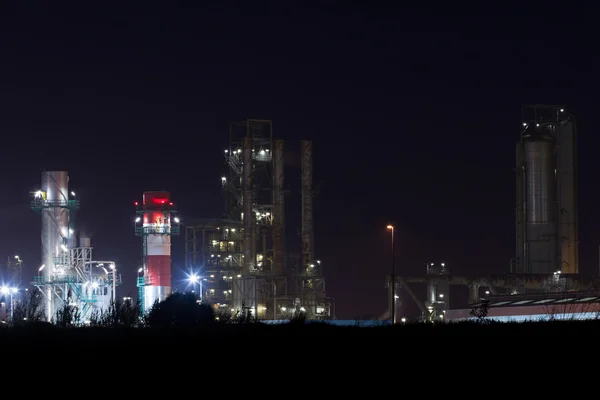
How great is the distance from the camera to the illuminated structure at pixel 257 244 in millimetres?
111562

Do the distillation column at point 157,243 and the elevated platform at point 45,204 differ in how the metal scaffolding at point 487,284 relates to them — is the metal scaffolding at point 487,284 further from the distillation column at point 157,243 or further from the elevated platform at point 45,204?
the elevated platform at point 45,204

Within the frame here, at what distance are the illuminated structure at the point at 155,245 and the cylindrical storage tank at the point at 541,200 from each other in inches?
1496

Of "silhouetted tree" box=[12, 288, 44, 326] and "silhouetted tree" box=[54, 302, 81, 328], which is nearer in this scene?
"silhouetted tree" box=[54, 302, 81, 328]

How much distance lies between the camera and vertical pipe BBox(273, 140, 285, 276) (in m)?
116

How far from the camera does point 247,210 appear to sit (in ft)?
366

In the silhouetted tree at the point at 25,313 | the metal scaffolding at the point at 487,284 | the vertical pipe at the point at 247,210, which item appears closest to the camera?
the silhouetted tree at the point at 25,313

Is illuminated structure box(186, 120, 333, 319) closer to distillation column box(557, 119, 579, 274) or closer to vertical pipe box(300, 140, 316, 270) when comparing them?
vertical pipe box(300, 140, 316, 270)

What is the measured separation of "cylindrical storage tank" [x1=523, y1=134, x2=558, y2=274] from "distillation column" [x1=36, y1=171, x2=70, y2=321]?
48221mm

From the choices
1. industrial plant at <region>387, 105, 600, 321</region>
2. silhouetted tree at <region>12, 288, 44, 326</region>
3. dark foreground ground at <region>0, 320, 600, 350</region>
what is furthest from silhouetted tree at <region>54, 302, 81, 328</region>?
industrial plant at <region>387, 105, 600, 321</region>

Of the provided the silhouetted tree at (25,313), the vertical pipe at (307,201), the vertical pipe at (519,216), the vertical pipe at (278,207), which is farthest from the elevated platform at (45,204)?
the vertical pipe at (519,216)

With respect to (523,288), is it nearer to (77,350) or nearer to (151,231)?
(151,231)

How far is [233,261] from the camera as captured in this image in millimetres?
116875

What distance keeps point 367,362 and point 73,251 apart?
78.4 metres

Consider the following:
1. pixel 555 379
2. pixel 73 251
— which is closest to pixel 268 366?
pixel 555 379
